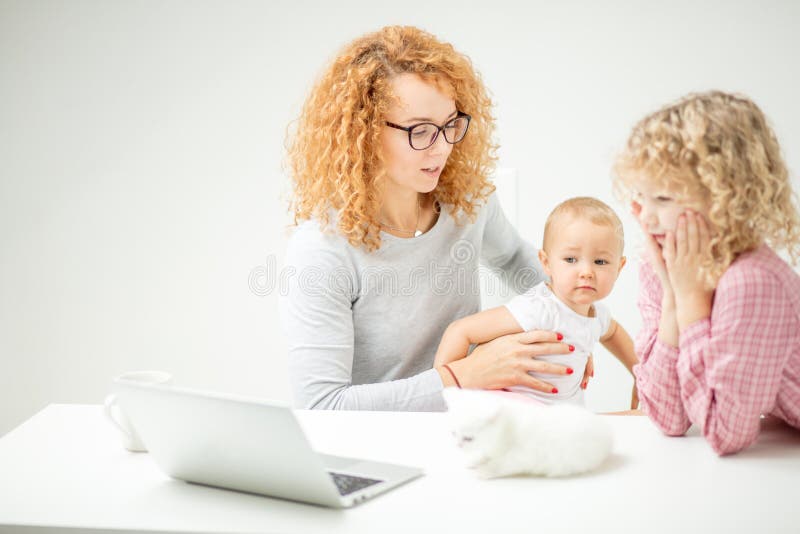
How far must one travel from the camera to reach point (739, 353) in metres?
1.21

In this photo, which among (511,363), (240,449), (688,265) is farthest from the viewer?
(511,363)

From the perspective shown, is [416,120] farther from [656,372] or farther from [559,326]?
[656,372]

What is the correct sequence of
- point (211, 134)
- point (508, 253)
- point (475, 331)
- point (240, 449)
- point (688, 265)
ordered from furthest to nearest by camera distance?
point (211, 134)
point (508, 253)
point (475, 331)
point (688, 265)
point (240, 449)

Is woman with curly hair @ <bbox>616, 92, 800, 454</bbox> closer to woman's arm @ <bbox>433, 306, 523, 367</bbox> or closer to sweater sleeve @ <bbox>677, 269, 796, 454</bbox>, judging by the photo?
sweater sleeve @ <bbox>677, 269, 796, 454</bbox>

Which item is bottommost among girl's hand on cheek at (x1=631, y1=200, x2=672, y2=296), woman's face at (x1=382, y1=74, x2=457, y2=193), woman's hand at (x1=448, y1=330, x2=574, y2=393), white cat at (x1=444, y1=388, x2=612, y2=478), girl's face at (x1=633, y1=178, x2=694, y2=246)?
woman's hand at (x1=448, y1=330, x2=574, y2=393)

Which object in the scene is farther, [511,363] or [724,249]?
[511,363]

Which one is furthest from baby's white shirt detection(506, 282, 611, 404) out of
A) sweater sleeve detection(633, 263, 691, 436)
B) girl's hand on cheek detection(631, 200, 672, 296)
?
girl's hand on cheek detection(631, 200, 672, 296)

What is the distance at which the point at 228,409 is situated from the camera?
1104 mm

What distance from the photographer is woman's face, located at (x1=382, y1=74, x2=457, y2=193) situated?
5.98 feet

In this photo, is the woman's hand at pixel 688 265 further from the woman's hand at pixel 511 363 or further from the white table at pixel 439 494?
the woman's hand at pixel 511 363

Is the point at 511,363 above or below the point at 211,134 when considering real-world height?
below

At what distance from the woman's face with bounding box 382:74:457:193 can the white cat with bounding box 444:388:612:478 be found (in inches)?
28.9

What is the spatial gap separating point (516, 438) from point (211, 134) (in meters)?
2.42

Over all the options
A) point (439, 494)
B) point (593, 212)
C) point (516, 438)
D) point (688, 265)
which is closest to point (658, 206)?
point (688, 265)
